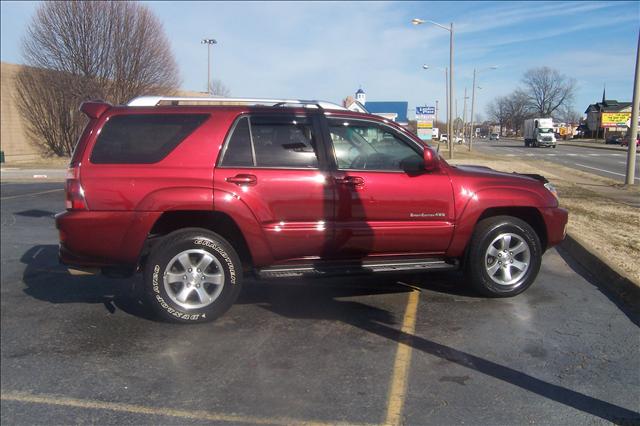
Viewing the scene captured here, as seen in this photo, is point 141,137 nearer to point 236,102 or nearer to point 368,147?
point 236,102

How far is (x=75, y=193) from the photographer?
14.9 feet

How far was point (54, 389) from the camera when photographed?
3.60 m

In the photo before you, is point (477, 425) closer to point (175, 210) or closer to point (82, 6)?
point (175, 210)

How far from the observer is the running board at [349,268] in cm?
477

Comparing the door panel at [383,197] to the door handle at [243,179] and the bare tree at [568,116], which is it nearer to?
the door handle at [243,179]

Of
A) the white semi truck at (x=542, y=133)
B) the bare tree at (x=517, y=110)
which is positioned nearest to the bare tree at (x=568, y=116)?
the bare tree at (x=517, y=110)

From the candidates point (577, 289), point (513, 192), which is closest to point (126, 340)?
point (513, 192)

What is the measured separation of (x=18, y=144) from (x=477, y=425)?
34.6 meters

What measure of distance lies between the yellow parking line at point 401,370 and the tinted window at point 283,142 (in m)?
1.63

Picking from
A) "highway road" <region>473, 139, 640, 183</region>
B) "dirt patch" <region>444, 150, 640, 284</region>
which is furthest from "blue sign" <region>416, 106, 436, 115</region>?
"dirt patch" <region>444, 150, 640, 284</region>

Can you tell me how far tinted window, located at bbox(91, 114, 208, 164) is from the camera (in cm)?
465

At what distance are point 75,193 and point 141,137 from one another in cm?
73

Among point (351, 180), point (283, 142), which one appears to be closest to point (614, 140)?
point (351, 180)

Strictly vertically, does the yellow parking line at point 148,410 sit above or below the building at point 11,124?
below
